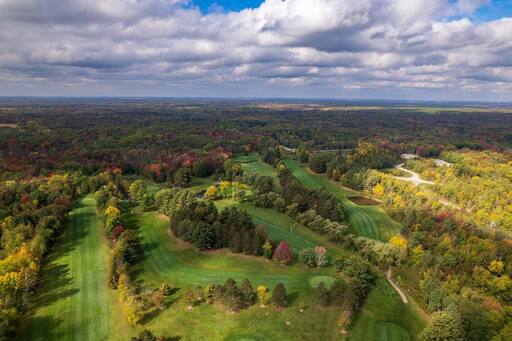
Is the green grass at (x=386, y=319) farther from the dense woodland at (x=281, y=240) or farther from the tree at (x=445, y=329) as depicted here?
the tree at (x=445, y=329)

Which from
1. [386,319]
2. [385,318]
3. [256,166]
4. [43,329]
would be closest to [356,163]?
[256,166]

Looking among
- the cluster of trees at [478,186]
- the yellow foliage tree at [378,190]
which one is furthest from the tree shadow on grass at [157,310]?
the yellow foliage tree at [378,190]

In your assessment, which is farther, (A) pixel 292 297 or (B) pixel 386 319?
(A) pixel 292 297

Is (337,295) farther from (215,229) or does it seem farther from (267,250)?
(215,229)

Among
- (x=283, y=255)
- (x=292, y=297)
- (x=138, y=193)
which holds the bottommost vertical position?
(x=292, y=297)

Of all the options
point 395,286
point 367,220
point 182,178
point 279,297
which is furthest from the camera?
point 182,178

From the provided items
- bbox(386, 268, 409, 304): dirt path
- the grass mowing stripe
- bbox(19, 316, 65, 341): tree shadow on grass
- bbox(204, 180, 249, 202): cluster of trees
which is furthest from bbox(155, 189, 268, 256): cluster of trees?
the grass mowing stripe
